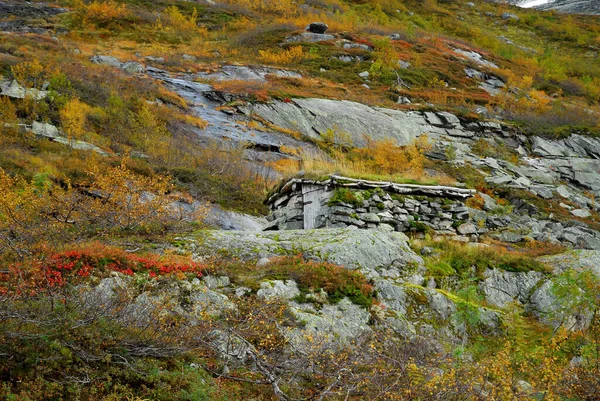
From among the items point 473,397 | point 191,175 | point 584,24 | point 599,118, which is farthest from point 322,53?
point 584,24

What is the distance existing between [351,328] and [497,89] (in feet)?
115

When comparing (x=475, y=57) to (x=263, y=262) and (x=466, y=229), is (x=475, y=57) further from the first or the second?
(x=263, y=262)

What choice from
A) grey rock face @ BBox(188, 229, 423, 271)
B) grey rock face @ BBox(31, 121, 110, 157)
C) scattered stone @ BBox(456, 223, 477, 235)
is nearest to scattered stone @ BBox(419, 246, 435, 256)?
grey rock face @ BBox(188, 229, 423, 271)

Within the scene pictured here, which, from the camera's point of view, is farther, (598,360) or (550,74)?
(550,74)

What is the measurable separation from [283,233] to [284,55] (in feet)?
95.4

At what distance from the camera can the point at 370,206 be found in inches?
436

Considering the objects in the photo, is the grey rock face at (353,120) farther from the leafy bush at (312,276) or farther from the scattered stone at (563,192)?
the leafy bush at (312,276)

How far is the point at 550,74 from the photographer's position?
139ft

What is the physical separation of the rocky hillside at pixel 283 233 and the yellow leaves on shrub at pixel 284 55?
94 cm

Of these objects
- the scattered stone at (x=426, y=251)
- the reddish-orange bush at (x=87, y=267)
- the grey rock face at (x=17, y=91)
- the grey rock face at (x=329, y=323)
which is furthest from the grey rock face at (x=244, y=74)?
the grey rock face at (x=329, y=323)

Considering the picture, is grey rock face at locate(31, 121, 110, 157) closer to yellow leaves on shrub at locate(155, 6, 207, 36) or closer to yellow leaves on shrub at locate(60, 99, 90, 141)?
yellow leaves on shrub at locate(60, 99, 90, 141)

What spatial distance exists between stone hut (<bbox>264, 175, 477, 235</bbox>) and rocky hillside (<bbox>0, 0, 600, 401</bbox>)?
0.21ft

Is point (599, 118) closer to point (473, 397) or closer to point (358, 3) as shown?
point (473, 397)

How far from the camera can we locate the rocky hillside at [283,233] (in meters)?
4.56
